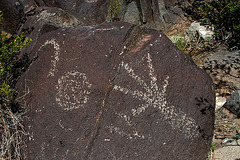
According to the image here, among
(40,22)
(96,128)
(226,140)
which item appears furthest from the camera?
(40,22)

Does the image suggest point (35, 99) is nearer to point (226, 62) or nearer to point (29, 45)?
point (29, 45)

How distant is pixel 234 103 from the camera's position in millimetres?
2645

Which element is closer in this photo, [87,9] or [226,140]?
[226,140]

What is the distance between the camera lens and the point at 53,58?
2182 millimetres

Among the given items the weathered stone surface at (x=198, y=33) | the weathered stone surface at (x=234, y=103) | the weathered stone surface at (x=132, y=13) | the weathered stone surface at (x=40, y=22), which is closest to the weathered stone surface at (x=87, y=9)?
the weathered stone surface at (x=132, y=13)

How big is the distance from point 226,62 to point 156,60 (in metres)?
1.52

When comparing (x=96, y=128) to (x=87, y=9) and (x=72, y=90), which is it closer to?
(x=72, y=90)

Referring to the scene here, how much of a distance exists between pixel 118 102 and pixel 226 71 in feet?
6.03

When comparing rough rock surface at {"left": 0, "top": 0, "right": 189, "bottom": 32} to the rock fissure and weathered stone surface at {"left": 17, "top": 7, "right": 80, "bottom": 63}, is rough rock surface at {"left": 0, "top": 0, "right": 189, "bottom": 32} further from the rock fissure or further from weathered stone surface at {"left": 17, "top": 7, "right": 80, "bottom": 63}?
the rock fissure

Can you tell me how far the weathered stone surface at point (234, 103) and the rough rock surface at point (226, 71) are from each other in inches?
9.3

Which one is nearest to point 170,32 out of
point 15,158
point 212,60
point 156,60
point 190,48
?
point 190,48

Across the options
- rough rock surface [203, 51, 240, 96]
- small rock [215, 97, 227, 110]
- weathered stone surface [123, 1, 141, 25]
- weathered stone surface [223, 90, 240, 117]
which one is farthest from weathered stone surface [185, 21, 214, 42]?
weathered stone surface [223, 90, 240, 117]

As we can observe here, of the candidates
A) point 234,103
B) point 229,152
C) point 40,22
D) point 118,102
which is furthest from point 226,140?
point 40,22

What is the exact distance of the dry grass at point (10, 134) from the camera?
79.6 inches
